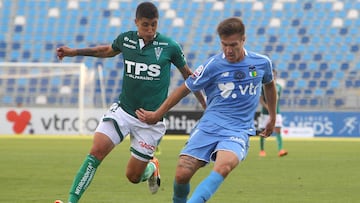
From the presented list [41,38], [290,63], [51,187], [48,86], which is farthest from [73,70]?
[51,187]

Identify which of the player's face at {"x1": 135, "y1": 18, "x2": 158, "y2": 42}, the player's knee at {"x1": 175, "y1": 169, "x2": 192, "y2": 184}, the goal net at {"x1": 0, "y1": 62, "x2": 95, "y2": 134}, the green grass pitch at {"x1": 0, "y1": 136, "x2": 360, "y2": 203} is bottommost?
the goal net at {"x1": 0, "y1": 62, "x2": 95, "y2": 134}

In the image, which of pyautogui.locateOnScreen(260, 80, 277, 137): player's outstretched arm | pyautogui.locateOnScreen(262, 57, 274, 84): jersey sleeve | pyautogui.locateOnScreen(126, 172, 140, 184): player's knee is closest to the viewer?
pyautogui.locateOnScreen(262, 57, 274, 84): jersey sleeve

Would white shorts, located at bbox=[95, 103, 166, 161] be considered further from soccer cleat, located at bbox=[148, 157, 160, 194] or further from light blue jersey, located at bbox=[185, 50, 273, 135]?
light blue jersey, located at bbox=[185, 50, 273, 135]

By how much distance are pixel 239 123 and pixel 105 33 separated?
3298 centimetres

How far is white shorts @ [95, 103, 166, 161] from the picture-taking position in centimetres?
936

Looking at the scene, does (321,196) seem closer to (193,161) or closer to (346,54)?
(193,161)

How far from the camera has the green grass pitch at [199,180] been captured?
10781 millimetres

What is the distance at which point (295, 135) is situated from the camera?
34.8 metres

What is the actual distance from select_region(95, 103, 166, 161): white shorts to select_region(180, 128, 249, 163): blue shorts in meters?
1.69

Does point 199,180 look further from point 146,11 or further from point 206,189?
point 206,189

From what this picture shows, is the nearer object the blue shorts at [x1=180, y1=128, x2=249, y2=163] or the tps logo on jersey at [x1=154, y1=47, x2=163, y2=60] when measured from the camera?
the blue shorts at [x1=180, y1=128, x2=249, y2=163]

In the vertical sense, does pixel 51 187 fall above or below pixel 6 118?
above

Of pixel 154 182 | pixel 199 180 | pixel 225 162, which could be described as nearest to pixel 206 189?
pixel 225 162

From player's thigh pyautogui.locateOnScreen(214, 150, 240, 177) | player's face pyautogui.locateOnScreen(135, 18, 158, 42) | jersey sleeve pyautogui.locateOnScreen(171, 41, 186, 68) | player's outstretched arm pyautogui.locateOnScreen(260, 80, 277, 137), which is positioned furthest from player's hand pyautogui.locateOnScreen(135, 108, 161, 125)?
jersey sleeve pyautogui.locateOnScreen(171, 41, 186, 68)
